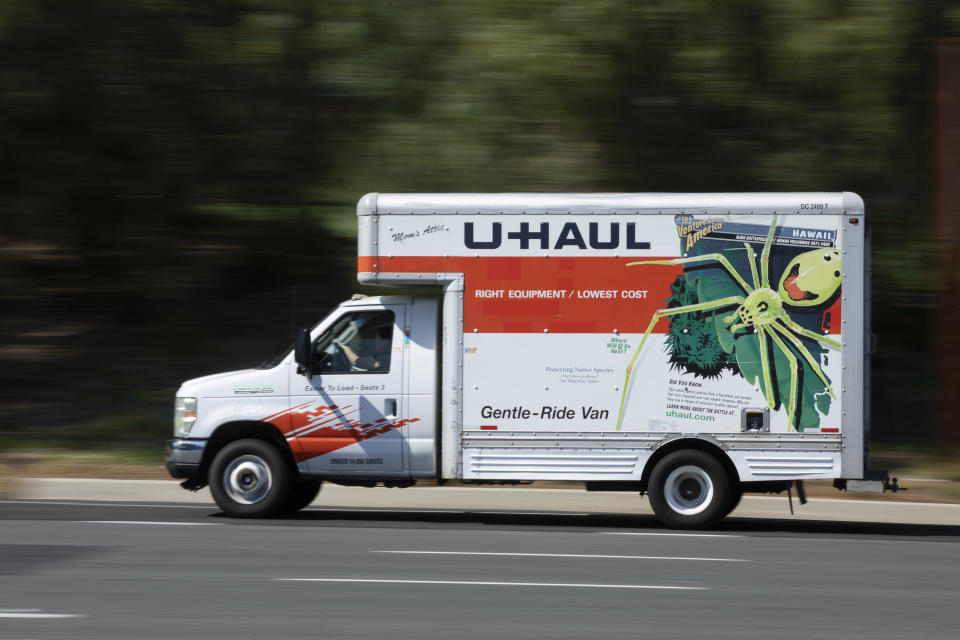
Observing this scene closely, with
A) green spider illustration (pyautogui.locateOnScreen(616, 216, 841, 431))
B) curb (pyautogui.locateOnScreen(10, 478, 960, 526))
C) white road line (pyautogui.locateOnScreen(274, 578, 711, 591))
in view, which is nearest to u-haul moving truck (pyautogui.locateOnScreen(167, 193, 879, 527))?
green spider illustration (pyautogui.locateOnScreen(616, 216, 841, 431))

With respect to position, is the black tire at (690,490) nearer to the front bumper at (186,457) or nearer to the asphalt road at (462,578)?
the asphalt road at (462,578)

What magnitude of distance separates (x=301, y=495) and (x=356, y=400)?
4.60 feet

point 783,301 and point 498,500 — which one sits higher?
point 783,301

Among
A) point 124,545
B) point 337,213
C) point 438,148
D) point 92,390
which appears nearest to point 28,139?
point 92,390

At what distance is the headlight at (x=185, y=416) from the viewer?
1102cm

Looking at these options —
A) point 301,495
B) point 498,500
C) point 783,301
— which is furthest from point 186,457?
point 783,301

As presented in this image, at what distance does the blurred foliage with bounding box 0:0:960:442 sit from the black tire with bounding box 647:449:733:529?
15.9 feet

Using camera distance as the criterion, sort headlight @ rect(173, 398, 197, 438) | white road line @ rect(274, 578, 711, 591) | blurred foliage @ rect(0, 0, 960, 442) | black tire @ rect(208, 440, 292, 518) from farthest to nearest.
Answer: blurred foliage @ rect(0, 0, 960, 442) < headlight @ rect(173, 398, 197, 438) < black tire @ rect(208, 440, 292, 518) < white road line @ rect(274, 578, 711, 591)

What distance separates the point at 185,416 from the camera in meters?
11.1

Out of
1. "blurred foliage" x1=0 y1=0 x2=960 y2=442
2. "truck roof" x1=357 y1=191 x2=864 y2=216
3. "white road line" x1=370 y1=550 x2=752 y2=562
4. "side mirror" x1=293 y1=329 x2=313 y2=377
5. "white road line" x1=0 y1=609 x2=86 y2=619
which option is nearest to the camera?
"white road line" x1=0 y1=609 x2=86 y2=619

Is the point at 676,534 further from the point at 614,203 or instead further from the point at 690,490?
the point at 614,203

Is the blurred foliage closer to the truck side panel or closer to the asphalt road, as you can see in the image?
the truck side panel

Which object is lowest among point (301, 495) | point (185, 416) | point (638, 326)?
point (301, 495)

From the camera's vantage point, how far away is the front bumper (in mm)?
10961
